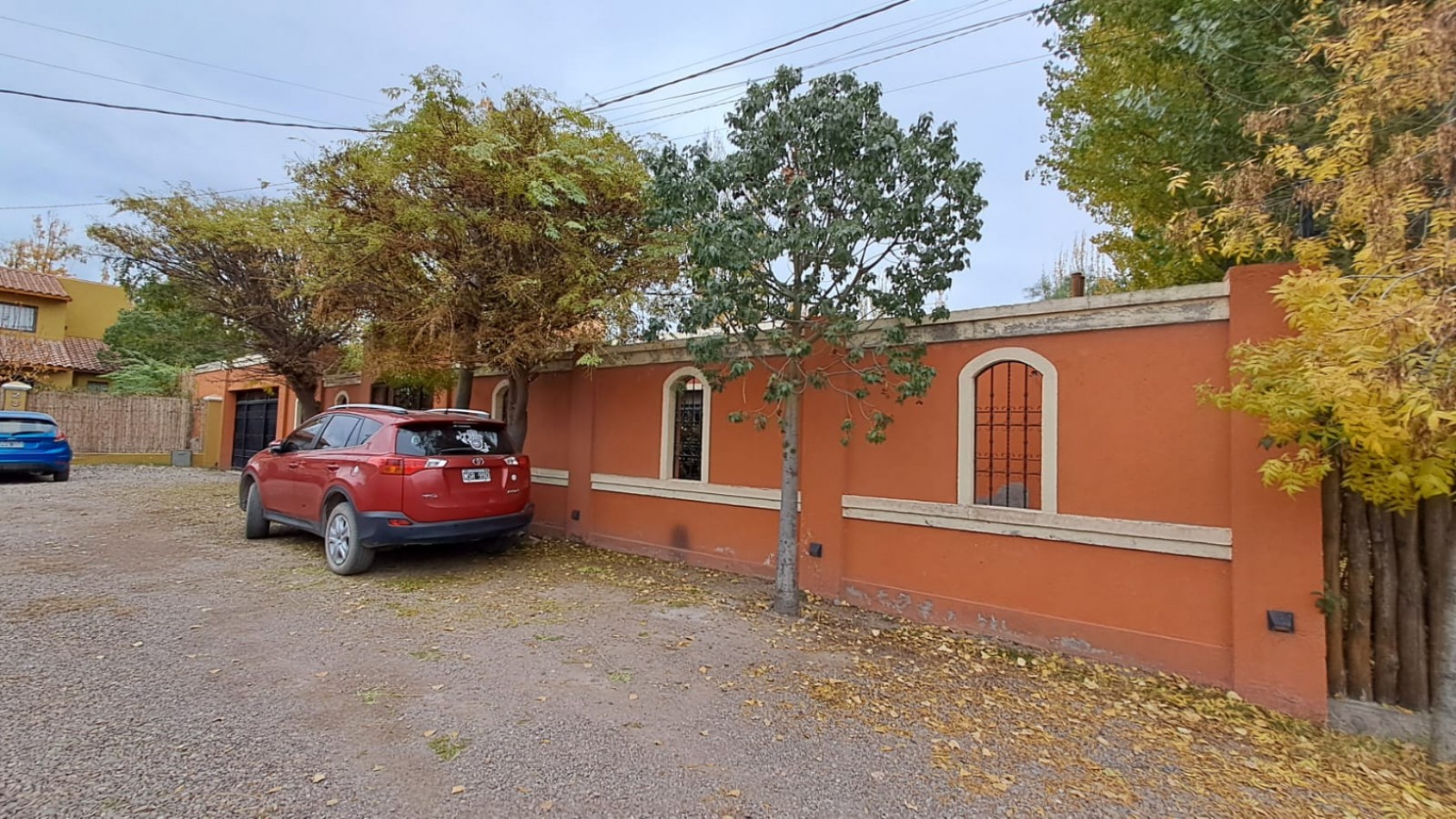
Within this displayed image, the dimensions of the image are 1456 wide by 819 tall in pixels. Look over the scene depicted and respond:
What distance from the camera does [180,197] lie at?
11.8 meters

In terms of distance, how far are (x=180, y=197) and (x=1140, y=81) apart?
15240mm

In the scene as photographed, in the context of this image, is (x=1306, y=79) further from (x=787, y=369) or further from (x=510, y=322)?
(x=510, y=322)

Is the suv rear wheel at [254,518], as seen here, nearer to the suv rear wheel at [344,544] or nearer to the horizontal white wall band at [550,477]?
the suv rear wheel at [344,544]

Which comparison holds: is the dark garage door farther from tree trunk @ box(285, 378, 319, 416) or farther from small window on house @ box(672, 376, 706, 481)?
small window on house @ box(672, 376, 706, 481)

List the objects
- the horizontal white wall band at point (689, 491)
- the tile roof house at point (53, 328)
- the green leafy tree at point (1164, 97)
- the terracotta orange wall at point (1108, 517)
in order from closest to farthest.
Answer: the terracotta orange wall at point (1108, 517) < the green leafy tree at point (1164, 97) < the horizontal white wall band at point (689, 491) < the tile roof house at point (53, 328)

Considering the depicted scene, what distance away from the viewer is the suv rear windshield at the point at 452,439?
6492 mm

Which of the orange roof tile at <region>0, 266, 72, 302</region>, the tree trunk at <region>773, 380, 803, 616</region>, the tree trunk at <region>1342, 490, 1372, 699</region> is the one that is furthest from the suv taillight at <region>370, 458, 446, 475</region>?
the orange roof tile at <region>0, 266, 72, 302</region>

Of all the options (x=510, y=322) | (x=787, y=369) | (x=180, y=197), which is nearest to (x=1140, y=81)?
(x=787, y=369)

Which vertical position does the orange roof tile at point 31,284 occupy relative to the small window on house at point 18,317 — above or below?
above

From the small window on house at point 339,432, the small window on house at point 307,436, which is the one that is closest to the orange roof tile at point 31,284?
the small window on house at point 307,436

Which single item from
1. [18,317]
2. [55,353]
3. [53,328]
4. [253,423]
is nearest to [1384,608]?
[253,423]

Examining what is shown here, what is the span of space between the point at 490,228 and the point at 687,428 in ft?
10.4

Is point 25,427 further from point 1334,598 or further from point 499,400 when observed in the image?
point 1334,598

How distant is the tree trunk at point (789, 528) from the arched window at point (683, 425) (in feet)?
7.01
